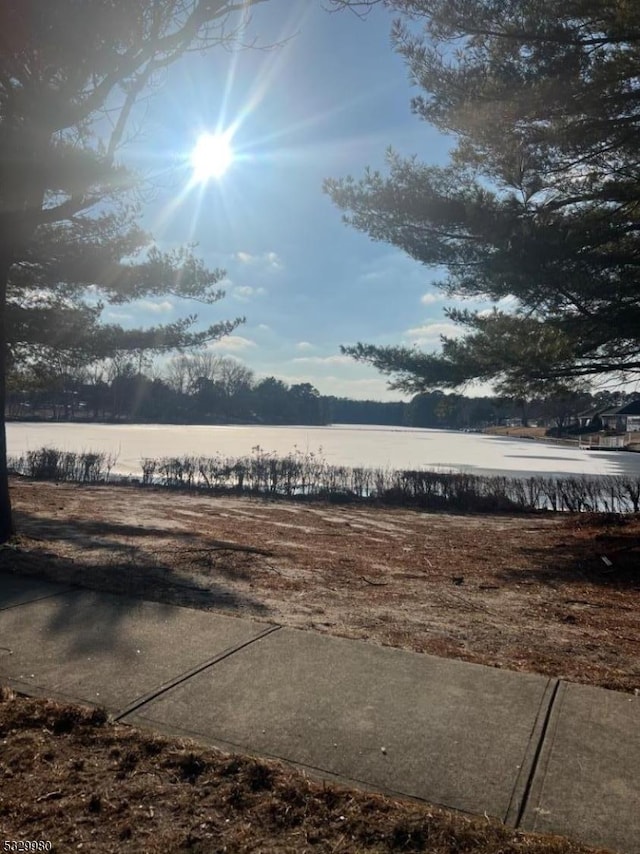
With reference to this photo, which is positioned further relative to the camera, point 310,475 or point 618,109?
point 310,475

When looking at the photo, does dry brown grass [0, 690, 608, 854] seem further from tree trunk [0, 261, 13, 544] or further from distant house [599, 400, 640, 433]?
distant house [599, 400, 640, 433]


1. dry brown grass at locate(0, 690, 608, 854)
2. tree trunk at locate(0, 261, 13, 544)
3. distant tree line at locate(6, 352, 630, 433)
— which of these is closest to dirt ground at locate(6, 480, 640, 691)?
tree trunk at locate(0, 261, 13, 544)

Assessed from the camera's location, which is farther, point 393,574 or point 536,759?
point 393,574

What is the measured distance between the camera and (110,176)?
7.92 meters

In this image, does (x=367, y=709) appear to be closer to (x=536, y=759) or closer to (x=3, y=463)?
(x=536, y=759)

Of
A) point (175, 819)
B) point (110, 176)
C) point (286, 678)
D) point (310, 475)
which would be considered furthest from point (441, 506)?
point (175, 819)

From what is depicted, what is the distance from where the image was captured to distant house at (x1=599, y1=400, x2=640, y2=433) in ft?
243

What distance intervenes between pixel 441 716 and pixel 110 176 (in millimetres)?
7544

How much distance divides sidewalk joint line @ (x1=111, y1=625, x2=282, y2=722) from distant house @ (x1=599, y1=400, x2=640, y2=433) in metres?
75.7

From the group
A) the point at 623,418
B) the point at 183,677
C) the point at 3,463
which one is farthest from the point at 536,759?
the point at 623,418

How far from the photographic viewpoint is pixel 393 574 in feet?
21.8

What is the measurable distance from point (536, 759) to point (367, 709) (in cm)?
77

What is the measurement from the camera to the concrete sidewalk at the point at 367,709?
230 centimetres

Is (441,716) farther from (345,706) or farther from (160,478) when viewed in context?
(160,478)
